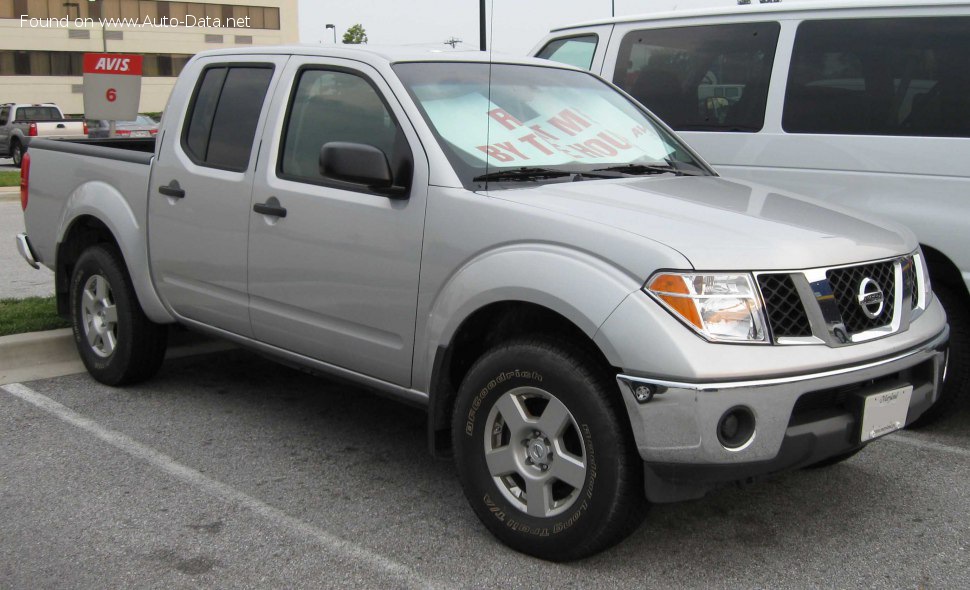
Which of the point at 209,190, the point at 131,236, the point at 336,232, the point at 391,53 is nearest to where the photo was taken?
the point at 336,232

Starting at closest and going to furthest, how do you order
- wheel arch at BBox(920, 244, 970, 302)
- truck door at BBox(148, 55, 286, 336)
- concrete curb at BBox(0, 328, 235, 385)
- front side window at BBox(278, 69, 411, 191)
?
front side window at BBox(278, 69, 411, 191) → truck door at BBox(148, 55, 286, 336) → wheel arch at BBox(920, 244, 970, 302) → concrete curb at BBox(0, 328, 235, 385)

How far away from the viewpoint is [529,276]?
11.4ft

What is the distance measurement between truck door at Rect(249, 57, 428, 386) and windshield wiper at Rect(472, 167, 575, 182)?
248 mm

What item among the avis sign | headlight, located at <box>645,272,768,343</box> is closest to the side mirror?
headlight, located at <box>645,272,768,343</box>

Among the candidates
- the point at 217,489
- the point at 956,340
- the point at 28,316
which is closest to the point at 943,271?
the point at 956,340

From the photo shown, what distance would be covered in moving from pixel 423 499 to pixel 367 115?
5.20ft

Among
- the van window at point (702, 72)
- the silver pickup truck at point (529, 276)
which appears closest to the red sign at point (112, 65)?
the silver pickup truck at point (529, 276)

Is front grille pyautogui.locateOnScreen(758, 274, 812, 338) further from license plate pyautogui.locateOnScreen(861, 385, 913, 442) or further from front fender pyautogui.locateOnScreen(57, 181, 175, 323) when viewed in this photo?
front fender pyautogui.locateOnScreen(57, 181, 175, 323)

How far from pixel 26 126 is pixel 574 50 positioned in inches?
1044

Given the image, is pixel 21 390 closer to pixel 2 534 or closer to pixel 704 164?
pixel 2 534

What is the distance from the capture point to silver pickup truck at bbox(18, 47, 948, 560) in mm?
3199

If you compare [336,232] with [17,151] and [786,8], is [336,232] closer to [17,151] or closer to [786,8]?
[786,8]

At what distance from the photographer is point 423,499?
4184 mm

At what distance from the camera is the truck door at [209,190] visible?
4.73 metres
